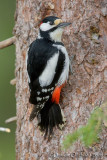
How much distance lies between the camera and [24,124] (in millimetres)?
3801

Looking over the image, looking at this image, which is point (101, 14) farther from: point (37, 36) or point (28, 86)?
point (28, 86)

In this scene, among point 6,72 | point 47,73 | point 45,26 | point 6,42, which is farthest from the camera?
point 6,72

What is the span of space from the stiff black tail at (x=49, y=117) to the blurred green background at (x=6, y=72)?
2676 millimetres

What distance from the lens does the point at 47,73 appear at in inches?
140

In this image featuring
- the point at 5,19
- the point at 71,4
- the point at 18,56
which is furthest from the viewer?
the point at 5,19

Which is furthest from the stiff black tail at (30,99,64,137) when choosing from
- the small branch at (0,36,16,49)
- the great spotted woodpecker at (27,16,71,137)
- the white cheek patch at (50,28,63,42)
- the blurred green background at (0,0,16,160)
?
the blurred green background at (0,0,16,160)

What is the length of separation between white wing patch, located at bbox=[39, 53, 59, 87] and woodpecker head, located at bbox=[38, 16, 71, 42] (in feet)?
0.81

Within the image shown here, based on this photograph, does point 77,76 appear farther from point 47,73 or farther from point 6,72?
point 6,72

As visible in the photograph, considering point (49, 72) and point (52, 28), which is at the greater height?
point (52, 28)

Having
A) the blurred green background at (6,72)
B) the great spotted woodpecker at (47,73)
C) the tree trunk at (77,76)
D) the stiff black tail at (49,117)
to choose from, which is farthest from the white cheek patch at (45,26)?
the blurred green background at (6,72)

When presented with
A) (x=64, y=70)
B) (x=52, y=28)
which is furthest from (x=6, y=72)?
(x=64, y=70)

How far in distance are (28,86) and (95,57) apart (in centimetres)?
72

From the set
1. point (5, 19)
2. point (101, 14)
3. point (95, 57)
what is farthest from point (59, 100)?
point (5, 19)

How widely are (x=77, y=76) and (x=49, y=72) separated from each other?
0.28m
